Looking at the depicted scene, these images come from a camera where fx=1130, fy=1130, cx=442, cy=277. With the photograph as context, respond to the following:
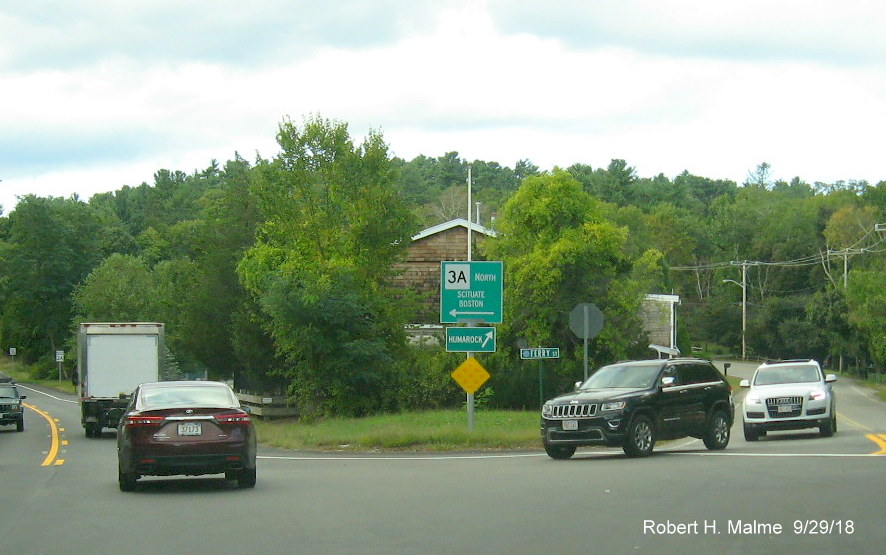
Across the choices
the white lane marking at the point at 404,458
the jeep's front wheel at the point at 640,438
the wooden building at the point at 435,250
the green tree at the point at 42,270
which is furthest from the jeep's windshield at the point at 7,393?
the green tree at the point at 42,270

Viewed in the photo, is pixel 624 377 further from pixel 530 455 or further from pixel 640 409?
pixel 530 455

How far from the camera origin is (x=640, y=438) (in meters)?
19.2

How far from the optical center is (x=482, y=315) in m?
25.4

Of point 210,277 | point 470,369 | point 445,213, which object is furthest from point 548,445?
point 445,213

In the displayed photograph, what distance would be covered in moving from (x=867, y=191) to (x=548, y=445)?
94.6 meters

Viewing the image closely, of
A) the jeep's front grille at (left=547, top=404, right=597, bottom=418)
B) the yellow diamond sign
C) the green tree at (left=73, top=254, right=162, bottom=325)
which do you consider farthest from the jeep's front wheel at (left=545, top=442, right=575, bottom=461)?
the green tree at (left=73, top=254, right=162, bottom=325)

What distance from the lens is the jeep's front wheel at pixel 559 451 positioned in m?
19.6

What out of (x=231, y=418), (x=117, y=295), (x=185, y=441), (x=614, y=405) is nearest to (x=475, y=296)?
(x=614, y=405)

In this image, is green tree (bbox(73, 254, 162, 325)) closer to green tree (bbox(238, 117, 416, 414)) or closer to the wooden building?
the wooden building

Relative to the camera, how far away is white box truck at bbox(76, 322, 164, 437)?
31719 millimetres

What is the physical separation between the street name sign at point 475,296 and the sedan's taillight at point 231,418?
10331 millimetres

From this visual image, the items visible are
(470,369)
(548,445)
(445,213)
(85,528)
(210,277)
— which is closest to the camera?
(85,528)

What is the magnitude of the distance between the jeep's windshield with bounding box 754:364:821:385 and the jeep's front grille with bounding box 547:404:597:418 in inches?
335

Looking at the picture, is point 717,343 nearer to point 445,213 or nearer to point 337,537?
point 445,213
